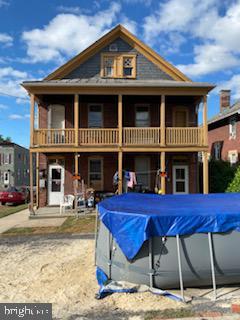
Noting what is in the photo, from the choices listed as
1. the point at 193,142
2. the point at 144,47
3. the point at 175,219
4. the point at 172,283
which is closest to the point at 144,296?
the point at 172,283

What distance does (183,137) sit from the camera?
16672mm

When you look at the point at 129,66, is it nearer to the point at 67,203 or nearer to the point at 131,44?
the point at 131,44

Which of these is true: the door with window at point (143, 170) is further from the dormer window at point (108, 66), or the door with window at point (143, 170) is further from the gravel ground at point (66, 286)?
the gravel ground at point (66, 286)

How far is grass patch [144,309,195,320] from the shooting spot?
500 cm

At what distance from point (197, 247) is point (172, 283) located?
0.87 meters

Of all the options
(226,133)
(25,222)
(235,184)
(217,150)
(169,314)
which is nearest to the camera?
(169,314)

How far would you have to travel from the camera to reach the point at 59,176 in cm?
1827

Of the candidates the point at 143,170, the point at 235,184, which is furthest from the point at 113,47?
the point at 235,184

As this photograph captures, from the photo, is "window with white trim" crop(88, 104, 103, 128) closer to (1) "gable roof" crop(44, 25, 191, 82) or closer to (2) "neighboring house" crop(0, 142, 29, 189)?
(1) "gable roof" crop(44, 25, 191, 82)

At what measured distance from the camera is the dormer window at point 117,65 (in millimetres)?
18672

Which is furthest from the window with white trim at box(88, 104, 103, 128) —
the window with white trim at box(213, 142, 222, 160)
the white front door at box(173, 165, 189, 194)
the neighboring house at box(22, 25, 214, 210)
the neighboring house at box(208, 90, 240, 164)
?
the window with white trim at box(213, 142, 222, 160)

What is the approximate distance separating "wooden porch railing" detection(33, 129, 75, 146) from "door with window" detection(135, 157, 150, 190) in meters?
4.48

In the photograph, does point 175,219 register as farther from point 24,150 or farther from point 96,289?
point 24,150
